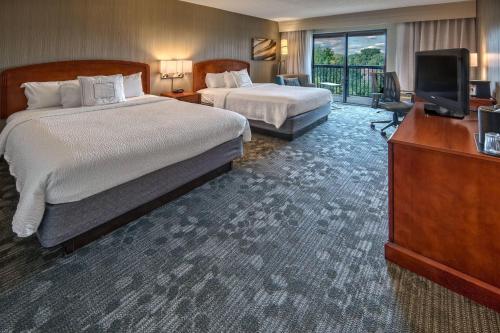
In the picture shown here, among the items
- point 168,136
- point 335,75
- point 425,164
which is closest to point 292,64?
point 335,75

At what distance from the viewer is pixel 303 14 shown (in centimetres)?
688

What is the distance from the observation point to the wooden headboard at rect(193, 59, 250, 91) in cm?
593

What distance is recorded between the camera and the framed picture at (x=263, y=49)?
24.1ft

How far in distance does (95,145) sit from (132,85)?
8.38 ft

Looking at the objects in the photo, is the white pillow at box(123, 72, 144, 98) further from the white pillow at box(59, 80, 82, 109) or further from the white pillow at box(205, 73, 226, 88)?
the white pillow at box(205, 73, 226, 88)

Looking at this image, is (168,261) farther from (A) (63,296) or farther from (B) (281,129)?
(B) (281,129)

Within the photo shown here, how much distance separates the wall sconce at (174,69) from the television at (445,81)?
3.75 metres

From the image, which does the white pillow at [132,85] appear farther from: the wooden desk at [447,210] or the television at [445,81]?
the wooden desk at [447,210]

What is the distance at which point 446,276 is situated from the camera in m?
1.66

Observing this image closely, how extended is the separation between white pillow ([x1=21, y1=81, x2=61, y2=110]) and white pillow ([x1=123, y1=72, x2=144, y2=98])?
2.91ft

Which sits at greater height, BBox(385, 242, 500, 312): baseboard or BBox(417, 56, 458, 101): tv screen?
BBox(417, 56, 458, 101): tv screen

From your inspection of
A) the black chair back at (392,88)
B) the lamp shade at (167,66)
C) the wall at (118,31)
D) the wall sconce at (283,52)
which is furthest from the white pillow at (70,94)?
the wall sconce at (283,52)

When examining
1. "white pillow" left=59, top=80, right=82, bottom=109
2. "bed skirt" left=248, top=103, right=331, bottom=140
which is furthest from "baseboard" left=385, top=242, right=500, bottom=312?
"white pillow" left=59, top=80, right=82, bottom=109

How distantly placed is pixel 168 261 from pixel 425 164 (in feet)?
5.38
